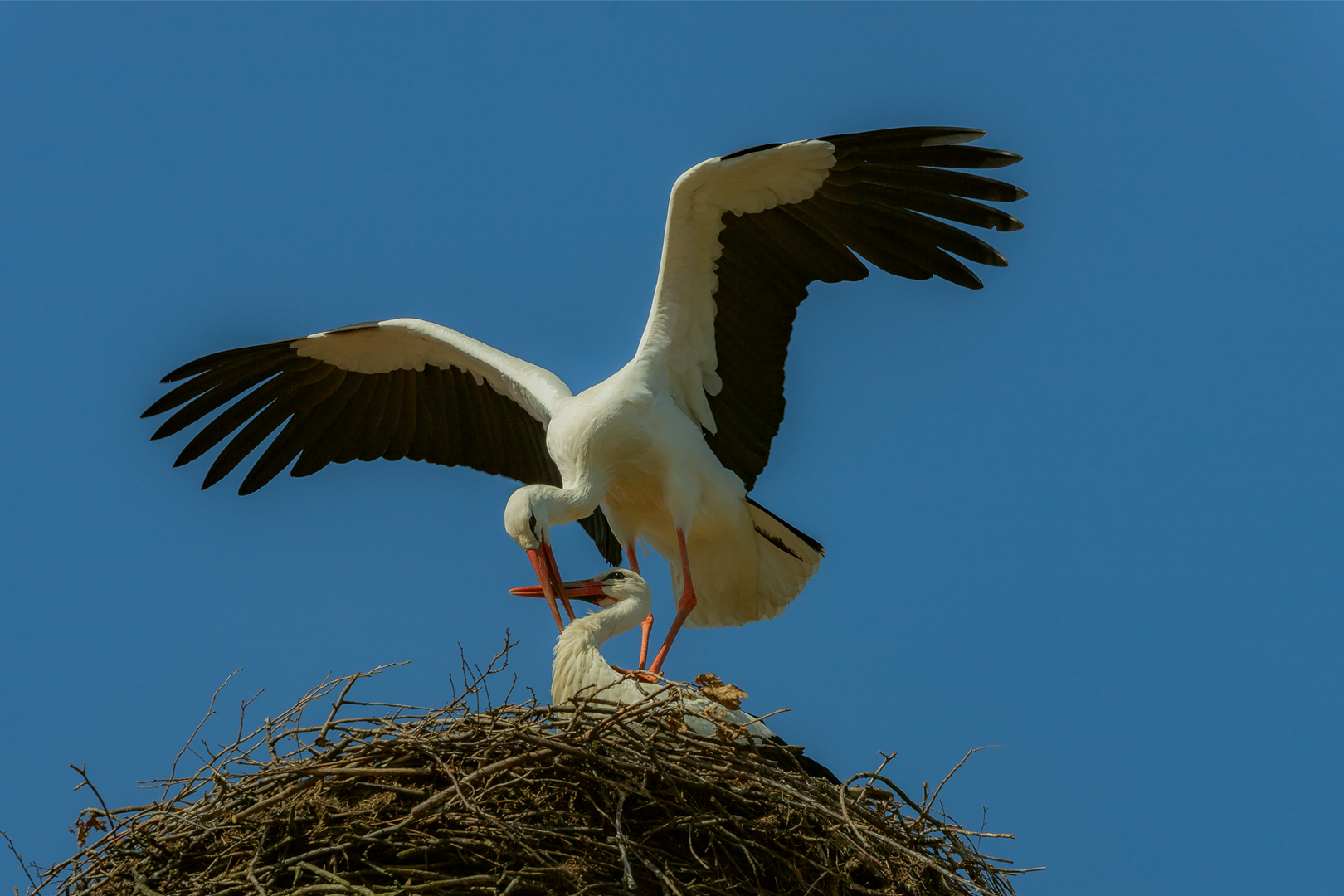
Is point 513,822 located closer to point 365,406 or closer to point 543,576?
point 543,576

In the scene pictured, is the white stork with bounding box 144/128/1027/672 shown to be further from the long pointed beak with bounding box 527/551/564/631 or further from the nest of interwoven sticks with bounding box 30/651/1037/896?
the nest of interwoven sticks with bounding box 30/651/1037/896

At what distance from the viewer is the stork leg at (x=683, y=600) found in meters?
6.24

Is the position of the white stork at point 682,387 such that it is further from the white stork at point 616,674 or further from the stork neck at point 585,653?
the stork neck at point 585,653

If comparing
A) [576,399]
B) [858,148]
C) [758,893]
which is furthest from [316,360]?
[758,893]

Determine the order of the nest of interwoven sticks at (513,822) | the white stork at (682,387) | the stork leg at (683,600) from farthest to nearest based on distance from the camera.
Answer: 1. the stork leg at (683,600)
2. the white stork at (682,387)
3. the nest of interwoven sticks at (513,822)

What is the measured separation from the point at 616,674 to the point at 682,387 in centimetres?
216

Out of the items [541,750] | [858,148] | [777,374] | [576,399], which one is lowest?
[541,750]

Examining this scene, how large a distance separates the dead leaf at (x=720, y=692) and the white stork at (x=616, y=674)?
2 cm

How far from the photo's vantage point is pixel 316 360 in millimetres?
7289

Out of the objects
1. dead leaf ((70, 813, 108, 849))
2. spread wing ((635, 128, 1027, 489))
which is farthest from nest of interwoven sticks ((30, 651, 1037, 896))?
spread wing ((635, 128, 1027, 489))

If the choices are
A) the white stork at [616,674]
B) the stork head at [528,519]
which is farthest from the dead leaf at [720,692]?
the stork head at [528,519]

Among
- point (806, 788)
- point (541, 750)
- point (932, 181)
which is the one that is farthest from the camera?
point (932, 181)

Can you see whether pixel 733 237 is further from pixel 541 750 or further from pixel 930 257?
pixel 541 750

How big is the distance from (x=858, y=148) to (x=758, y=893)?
11.3 feet
